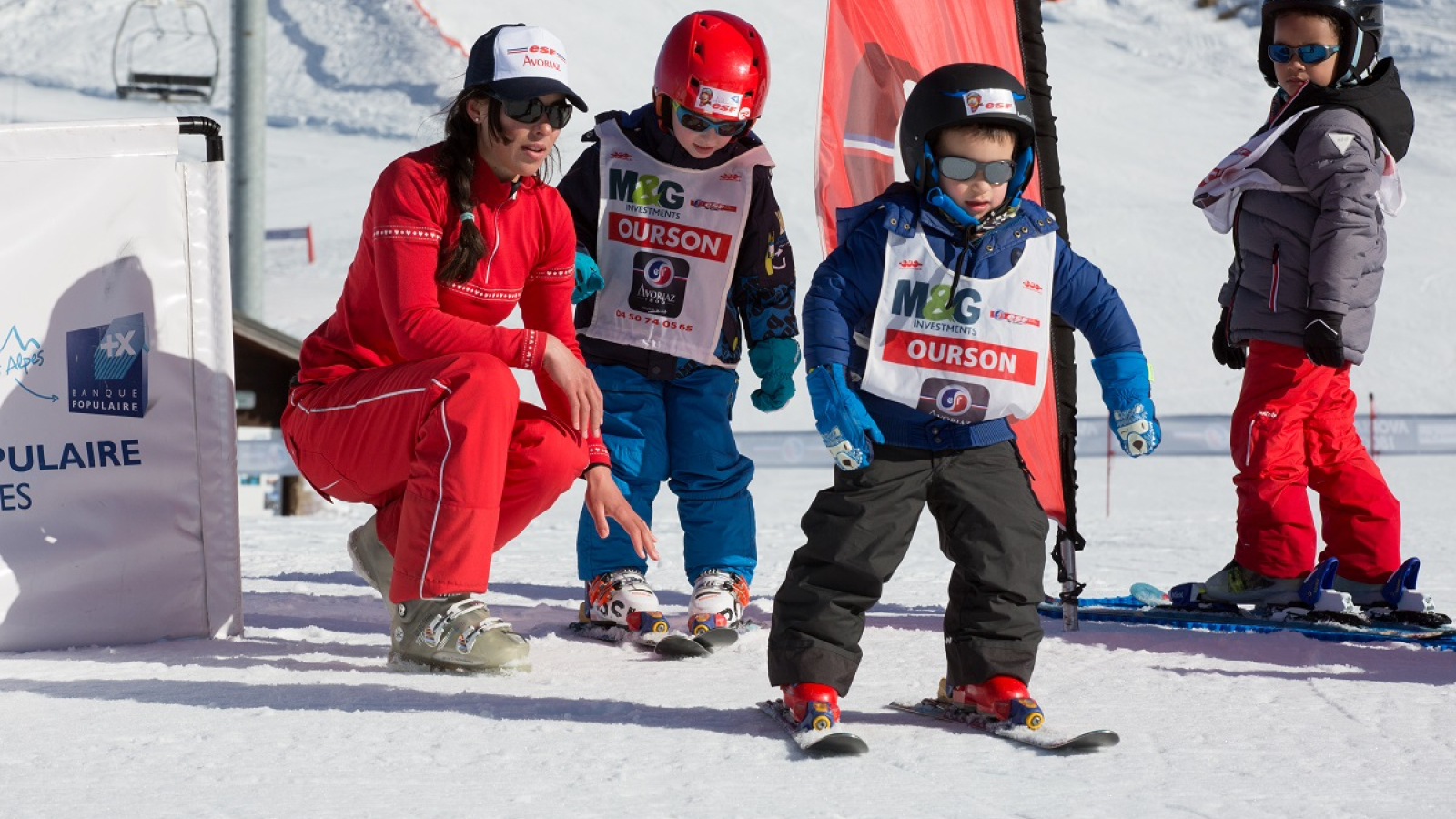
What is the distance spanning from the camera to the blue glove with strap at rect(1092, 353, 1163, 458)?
2.89m

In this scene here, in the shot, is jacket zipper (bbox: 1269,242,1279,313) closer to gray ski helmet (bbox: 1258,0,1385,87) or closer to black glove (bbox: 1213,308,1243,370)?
black glove (bbox: 1213,308,1243,370)

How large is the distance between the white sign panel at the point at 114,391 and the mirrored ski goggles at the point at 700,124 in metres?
1.12

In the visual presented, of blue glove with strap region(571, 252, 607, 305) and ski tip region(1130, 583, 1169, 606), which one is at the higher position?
blue glove with strap region(571, 252, 607, 305)

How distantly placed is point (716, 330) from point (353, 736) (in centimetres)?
164

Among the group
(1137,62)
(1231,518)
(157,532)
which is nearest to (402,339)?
(157,532)

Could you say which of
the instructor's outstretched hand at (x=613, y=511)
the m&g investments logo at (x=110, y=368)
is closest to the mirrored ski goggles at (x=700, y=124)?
the instructor's outstretched hand at (x=613, y=511)

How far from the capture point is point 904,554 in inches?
114

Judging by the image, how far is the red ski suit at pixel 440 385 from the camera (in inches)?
128

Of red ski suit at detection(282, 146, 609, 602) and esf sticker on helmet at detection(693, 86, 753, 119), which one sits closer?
red ski suit at detection(282, 146, 609, 602)

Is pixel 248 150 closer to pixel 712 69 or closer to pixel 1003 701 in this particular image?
pixel 712 69

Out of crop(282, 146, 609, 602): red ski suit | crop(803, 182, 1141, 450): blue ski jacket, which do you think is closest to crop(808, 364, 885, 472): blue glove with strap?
crop(803, 182, 1141, 450): blue ski jacket

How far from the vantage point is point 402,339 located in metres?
3.32

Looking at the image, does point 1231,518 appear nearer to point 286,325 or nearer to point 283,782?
point 283,782

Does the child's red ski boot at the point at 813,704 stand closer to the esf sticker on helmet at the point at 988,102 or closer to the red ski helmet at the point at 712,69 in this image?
the esf sticker on helmet at the point at 988,102
